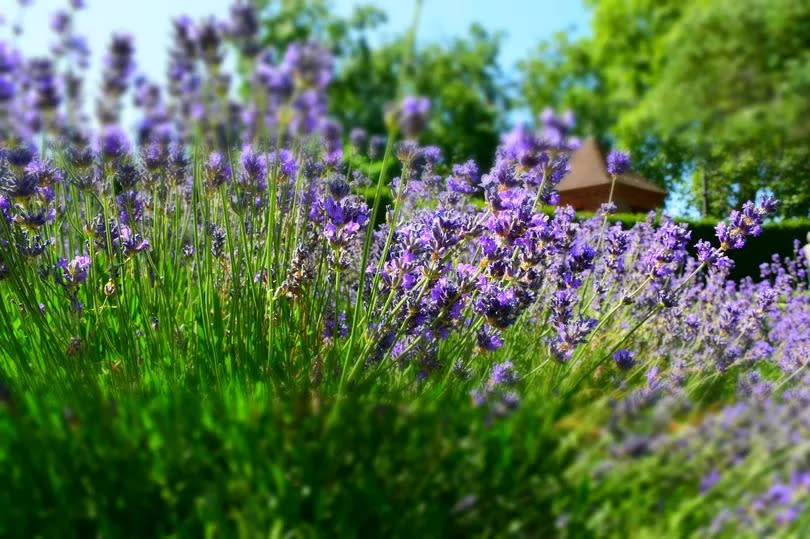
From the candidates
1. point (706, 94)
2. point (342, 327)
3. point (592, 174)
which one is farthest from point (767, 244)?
point (342, 327)

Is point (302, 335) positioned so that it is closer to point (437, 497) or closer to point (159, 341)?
point (159, 341)

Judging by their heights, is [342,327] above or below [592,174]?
below

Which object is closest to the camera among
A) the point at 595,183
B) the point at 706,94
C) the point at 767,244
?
the point at 595,183

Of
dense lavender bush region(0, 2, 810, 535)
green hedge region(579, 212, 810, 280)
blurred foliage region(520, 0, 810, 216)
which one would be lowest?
dense lavender bush region(0, 2, 810, 535)

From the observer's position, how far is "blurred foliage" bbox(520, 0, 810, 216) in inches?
172

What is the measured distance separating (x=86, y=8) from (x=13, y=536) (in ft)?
6.07

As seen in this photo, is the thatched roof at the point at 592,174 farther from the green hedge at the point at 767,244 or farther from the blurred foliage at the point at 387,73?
the green hedge at the point at 767,244

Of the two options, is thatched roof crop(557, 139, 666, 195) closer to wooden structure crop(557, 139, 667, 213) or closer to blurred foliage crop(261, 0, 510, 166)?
wooden structure crop(557, 139, 667, 213)

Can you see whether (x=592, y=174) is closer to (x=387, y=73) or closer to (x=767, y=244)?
(x=387, y=73)

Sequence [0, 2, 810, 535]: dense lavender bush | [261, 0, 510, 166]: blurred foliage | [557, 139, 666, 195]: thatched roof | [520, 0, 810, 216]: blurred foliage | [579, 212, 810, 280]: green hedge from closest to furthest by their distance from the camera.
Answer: [0, 2, 810, 535]: dense lavender bush
[261, 0, 510, 166]: blurred foliage
[557, 139, 666, 195]: thatched roof
[520, 0, 810, 216]: blurred foliage
[579, 212, 810, 280]: green hedge

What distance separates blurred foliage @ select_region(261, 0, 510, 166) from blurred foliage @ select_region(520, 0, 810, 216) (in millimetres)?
273

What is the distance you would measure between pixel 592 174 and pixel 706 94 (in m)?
6.51

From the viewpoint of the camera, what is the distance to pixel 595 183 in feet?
13.1

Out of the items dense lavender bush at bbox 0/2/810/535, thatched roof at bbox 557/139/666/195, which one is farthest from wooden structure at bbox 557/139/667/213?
dense lavender bush at bbox 0/2/810/535
